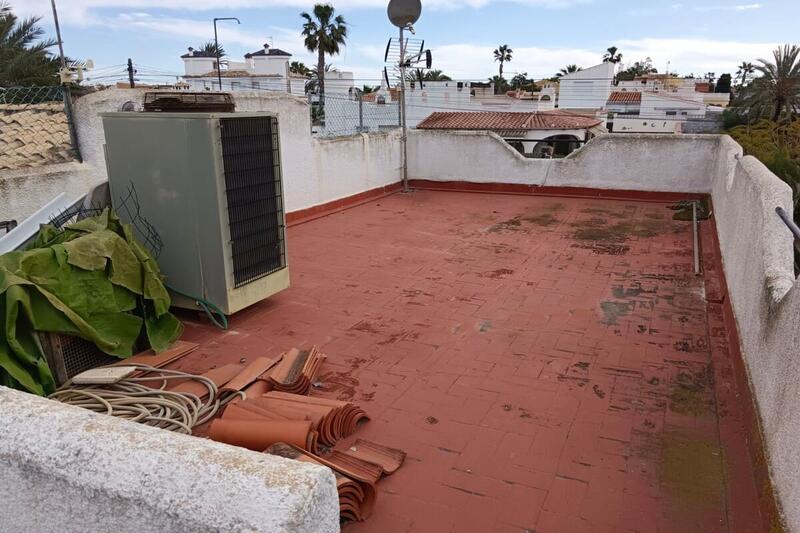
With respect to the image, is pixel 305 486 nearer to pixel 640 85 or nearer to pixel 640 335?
pixel 640 335

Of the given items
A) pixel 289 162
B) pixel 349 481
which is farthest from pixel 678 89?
pixel 349 481

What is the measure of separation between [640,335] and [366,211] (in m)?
6.17

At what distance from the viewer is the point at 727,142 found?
8891mm

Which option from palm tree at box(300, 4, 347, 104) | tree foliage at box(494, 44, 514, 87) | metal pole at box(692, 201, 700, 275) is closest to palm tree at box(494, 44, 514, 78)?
tree foliage at box(494, 44, 514, 87)

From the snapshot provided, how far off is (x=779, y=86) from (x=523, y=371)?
31500 millimetres

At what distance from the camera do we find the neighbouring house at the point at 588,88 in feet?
150

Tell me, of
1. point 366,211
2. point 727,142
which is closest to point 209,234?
point 366,211

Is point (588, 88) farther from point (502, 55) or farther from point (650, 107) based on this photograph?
point (502, 55)

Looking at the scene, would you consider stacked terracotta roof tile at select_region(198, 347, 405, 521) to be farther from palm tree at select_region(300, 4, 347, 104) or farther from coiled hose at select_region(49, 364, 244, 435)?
palm tree at select_region(300, 4, 347, 104)

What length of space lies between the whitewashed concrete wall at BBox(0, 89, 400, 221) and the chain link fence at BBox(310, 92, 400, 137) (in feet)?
2.00

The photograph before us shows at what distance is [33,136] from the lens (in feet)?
19.3

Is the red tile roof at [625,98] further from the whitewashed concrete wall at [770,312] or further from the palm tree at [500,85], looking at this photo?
the whitewashed concrete wall at [770,312]

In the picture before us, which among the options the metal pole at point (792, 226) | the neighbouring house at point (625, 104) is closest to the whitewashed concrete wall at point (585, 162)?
the metal pole at point (792, 226)

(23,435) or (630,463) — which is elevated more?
(23,435)
